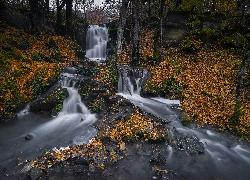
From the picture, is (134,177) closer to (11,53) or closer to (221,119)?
(221,119)

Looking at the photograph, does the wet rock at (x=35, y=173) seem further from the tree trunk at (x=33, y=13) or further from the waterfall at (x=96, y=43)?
the waterfall at (x=96, y=43)

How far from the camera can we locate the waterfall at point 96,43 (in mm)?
18658

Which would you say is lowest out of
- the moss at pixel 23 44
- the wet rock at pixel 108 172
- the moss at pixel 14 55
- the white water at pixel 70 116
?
the wet rock at pixel 108 172

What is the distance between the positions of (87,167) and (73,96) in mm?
5985

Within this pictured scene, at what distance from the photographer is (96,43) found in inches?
787

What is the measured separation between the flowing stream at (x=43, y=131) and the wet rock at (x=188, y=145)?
422 centimetres

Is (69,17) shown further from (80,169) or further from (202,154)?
(202,154)

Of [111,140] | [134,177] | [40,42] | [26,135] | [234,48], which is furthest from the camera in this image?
[40,42]

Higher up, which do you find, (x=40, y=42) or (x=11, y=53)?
(x=40, y=42)

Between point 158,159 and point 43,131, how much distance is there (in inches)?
242

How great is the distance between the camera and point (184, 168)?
18.9 ft

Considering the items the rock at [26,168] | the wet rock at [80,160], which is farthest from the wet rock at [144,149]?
the rock at [26,168]

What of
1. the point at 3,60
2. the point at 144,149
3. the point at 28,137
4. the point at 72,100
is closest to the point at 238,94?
the point at 144,149

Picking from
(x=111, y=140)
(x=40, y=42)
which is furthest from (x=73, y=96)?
(x=40, y=42)
